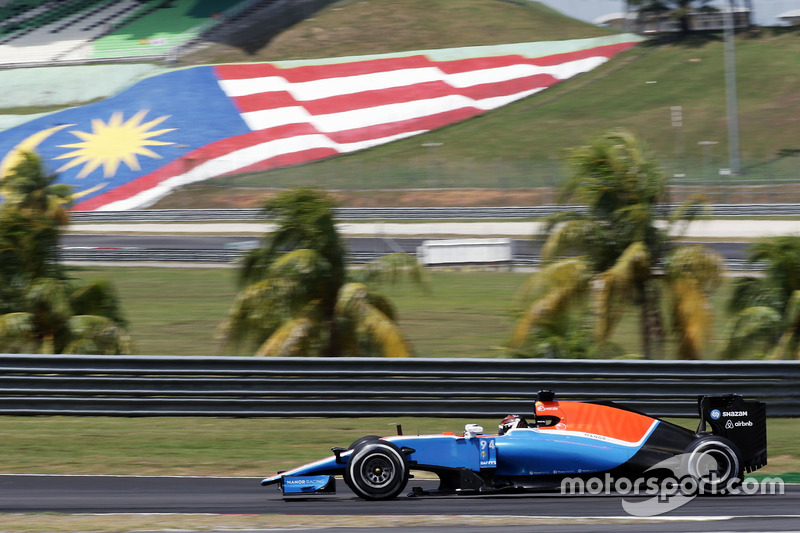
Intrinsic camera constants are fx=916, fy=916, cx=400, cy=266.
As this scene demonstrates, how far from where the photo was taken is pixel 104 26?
62594 mm

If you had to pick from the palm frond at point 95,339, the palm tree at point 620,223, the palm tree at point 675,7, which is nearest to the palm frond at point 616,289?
the palm tree at point 620,223

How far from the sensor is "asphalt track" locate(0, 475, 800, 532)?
22.2 feet

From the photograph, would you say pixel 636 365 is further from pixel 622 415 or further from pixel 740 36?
pixel 740 36

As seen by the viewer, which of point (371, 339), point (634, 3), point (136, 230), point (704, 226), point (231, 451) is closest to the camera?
point (231, 451)

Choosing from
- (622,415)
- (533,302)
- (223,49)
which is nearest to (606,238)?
(533,302)

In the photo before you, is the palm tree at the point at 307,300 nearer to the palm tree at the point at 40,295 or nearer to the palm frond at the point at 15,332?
the palm tree at the point at 40,295

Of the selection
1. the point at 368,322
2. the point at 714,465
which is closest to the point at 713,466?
the point at 714,465

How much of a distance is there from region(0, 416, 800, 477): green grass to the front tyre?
1747 millimetres

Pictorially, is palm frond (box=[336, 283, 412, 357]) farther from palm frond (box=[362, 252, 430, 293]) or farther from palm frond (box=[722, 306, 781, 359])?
palm frond (box=[722, 306, 781, 359])

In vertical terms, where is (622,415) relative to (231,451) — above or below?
above

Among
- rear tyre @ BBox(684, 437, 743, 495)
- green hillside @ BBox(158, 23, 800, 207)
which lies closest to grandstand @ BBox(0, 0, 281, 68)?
green hillside @ BBox(158, 23, 800, 207)

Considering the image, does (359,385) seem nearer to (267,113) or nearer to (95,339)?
(95,339)

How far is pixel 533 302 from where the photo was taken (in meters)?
12.2

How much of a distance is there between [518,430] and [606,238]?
5.38 meters
